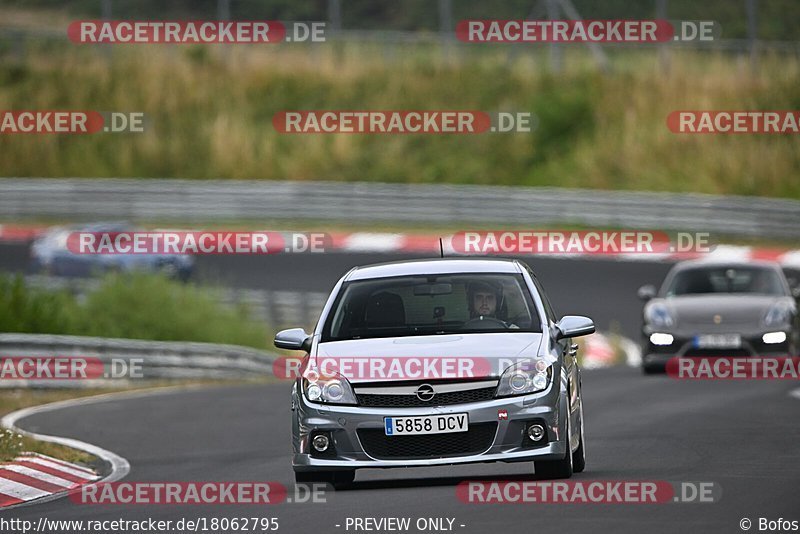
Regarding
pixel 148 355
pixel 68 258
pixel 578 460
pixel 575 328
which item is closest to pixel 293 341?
pixel 575 328

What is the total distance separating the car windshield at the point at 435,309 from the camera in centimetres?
1177

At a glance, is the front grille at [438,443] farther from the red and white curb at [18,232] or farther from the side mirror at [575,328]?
the red and white curb at [18,232]

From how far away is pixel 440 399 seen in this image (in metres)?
11.0

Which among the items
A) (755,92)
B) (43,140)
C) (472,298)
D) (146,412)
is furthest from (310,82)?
(472,298)

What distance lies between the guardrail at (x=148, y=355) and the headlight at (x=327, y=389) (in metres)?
13.7

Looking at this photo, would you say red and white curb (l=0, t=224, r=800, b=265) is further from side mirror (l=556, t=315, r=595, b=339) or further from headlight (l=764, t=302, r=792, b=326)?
side mirror (l=556, t=315, r=595, b=339)

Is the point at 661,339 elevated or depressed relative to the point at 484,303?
depressed

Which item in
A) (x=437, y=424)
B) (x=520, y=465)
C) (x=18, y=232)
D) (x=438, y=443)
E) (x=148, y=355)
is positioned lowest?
(x=520, y=465)

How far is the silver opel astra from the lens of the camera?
10.9 m

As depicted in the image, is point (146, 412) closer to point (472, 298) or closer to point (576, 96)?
point (472, 298)

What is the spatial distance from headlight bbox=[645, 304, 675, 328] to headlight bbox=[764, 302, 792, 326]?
106 centimetres

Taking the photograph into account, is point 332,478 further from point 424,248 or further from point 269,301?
point 424,248

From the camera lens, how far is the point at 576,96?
46.2m

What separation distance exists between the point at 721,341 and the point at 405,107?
96.1ft
